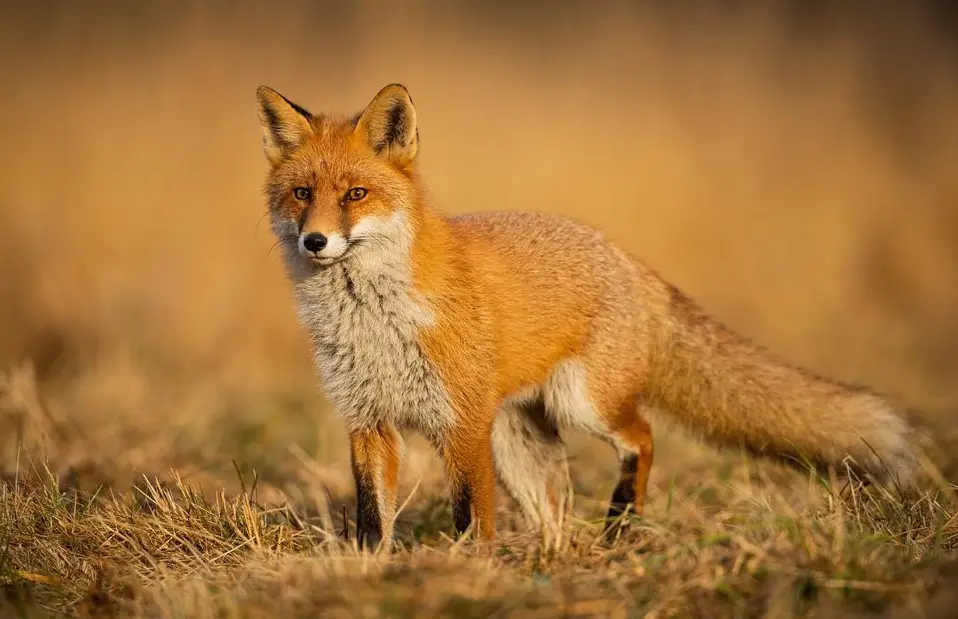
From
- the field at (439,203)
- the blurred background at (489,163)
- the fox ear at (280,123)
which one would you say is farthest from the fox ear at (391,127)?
the blurred background at (489,163)

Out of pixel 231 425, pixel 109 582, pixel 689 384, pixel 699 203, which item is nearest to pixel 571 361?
pixel 689 384

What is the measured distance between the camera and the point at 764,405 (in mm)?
4430

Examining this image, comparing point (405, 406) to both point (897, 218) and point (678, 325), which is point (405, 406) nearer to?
point (678, 325)

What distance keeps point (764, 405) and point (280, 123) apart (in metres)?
2.58

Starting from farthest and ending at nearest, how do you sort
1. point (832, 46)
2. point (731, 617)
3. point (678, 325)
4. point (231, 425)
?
point (832, 46)
point (231, 425)
point (678, 325)
point (731, 617)

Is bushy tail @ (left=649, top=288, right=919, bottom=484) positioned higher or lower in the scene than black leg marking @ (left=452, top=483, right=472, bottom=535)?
higher

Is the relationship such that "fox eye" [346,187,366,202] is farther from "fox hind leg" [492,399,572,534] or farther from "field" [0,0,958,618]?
"fox hind leg" [492,399,572,534]

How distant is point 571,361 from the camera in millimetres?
4391

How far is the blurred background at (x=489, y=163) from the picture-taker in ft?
Result: 26.1

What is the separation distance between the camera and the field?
3818 millimetres

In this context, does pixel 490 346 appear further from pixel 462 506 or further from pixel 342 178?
pixel 342 178

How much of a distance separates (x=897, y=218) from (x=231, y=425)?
715cm

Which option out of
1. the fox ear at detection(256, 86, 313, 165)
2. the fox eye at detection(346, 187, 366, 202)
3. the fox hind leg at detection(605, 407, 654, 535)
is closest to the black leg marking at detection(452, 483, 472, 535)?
the fox hind leg at detection(605, 407, 654, 535)

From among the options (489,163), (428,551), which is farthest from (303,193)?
(489,163)
